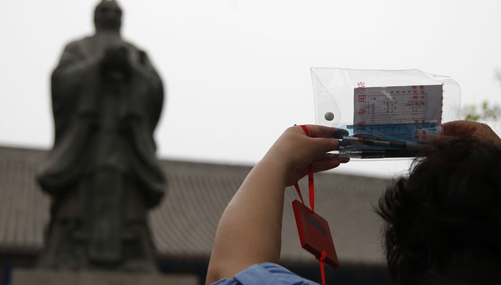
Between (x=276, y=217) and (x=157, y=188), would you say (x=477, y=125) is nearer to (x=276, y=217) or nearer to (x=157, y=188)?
(x=276, y=217)

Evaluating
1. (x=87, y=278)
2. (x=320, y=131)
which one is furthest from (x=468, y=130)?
(x=87, y=278)

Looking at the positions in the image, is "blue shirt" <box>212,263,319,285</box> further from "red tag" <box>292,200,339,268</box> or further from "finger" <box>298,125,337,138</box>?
"finger" <box>298,125,337,138</box>

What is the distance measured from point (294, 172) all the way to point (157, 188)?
500cm

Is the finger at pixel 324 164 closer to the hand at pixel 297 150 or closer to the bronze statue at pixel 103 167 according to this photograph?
the hand at pixel 297 150

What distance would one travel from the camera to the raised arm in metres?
0.89

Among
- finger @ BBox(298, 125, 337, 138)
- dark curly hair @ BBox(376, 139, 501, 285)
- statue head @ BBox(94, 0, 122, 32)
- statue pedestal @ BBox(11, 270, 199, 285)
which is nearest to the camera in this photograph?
dark curly hair @ BBox(376, 139, 501, 285)

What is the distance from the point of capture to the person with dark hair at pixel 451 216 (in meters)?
0.69

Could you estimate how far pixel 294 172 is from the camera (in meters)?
1.00

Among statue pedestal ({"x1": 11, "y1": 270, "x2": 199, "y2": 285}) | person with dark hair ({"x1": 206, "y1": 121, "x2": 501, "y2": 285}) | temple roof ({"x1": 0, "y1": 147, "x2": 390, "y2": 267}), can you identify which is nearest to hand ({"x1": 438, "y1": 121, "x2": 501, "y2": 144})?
person with dark hair ({"x1": 206, "y1": 121, "x2": 501, "y2": 285})

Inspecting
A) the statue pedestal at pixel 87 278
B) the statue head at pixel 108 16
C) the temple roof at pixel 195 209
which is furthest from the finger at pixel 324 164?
the temple roof at pixel 195 209

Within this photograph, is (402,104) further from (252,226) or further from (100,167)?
(100,167)

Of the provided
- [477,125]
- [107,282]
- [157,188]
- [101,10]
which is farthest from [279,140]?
[101,10]

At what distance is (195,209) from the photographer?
13758mm

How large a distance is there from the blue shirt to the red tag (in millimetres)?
126
